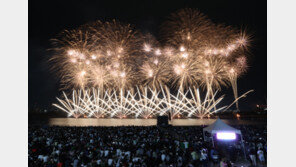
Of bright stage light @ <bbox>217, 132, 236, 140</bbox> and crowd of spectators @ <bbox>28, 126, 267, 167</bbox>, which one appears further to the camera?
bright stage light @ <bbox>217, 132, 236, 140</bbox>

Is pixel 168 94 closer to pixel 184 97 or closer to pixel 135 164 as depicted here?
pixel 184 97

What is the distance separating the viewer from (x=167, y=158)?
948 cm

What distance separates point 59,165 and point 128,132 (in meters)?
7.16

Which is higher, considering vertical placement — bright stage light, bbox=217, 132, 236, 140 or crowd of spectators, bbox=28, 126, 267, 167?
bright stage light, bbox=217, 132, 236, 140

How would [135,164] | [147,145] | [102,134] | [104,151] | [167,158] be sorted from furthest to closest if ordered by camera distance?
[102,134] → [147,145] → [104,151] → [167,158] → [135,164]

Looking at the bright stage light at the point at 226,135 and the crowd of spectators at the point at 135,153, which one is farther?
the bright stage light at the point at 226,135

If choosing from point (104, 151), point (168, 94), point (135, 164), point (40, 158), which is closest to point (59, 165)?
point (40, 158)

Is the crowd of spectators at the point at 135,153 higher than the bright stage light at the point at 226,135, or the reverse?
the bright stage light at the point at 226,135

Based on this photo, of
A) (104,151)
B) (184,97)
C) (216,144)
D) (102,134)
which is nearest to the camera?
(104,151)

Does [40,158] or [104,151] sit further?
[104,151]

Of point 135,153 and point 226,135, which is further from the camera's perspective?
point 226,135

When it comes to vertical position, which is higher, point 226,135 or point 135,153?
point 226,135

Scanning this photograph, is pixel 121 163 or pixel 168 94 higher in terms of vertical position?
pixel 168 94

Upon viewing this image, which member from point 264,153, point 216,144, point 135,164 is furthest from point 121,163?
point 264,153
